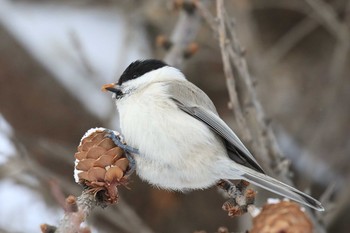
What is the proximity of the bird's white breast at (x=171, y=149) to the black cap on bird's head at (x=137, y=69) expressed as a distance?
160 millimetres

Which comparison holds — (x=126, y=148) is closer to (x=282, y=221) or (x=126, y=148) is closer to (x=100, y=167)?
(x=100, y=167)

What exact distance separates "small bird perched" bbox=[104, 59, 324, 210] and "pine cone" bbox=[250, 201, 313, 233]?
0.32 metres

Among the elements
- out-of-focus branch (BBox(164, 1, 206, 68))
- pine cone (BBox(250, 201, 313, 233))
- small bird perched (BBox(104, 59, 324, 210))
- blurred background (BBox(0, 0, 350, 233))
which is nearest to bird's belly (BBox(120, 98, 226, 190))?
small bird perched (BBox(104, 59, 324, 210))

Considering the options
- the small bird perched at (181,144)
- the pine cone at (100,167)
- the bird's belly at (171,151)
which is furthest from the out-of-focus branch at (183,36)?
the pine cone at (100,167)

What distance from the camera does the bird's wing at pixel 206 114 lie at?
1.38m

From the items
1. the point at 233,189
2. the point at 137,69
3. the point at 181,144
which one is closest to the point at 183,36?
the point at 137,69

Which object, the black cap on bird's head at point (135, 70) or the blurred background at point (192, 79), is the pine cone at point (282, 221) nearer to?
the black cap on bird's head at point (135, 70)

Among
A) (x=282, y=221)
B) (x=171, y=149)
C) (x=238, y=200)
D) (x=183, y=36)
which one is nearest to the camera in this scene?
(x=282, y=221)

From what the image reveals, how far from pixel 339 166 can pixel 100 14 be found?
5.51ft

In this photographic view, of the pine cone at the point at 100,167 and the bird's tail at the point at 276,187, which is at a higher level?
the pine cone at the point at 100,167

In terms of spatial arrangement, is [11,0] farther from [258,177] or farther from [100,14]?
[258,177]

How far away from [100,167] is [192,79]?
6.11 feet

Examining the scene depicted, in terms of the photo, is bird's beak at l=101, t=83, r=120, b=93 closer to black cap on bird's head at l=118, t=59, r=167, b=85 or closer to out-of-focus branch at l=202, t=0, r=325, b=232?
black cap on bird's head at l=118, t=59, r=167, b=85

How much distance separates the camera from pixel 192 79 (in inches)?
117
